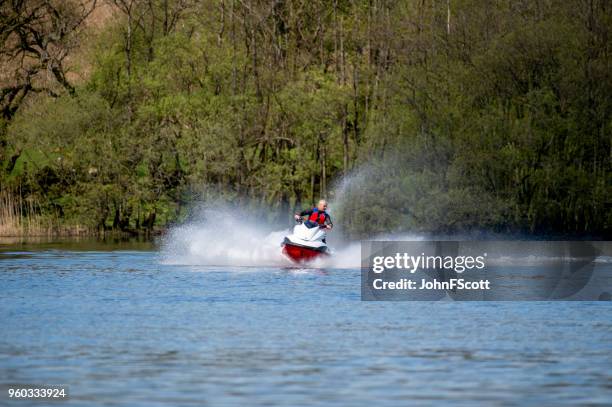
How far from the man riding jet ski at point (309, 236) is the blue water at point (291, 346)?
592 cm

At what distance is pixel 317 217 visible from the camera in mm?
40750

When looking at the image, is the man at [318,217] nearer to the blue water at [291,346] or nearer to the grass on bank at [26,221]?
the blue water at [291,346]

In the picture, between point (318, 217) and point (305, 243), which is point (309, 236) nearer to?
point (305, 243)

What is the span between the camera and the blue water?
17.2m

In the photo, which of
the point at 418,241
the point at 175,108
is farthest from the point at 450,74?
the point at 175,108

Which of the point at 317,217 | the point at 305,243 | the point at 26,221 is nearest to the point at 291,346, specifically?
the point at 317,217

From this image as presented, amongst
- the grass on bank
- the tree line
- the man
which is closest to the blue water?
the man

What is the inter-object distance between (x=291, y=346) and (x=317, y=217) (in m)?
19.2

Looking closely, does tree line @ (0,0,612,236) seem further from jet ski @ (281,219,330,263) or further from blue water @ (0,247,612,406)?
blue water @ (0,247,612,406)

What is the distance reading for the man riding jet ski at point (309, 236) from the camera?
134 feet

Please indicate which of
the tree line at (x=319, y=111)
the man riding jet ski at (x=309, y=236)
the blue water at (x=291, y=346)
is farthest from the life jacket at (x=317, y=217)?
the tree line at (x=319, y=111)

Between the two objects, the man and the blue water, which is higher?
the man

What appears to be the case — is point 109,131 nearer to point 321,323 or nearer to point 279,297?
point 279,297

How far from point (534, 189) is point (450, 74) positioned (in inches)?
265
